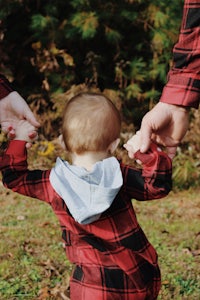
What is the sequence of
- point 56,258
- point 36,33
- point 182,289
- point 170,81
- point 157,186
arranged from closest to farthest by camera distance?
point 157,186, point 170,81, point 182,289, point 56,258, point 36,33

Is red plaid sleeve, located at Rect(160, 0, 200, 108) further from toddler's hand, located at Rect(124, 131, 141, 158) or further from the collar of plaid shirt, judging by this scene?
the collar of plaid shirt

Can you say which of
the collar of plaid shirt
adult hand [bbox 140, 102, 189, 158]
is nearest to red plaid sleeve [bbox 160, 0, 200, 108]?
adult hand [bbox 140, 102, 189, 158]

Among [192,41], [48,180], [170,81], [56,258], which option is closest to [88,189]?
[48,180]

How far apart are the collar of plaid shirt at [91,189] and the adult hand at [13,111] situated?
44 cm

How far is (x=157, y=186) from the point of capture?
2.18 m

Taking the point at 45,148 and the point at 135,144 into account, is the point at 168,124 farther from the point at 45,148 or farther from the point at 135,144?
the point at 45,148

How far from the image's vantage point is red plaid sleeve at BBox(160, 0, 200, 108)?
7.43 feet

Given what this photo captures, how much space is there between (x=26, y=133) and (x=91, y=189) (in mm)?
433

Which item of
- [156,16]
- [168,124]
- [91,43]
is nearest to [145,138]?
[168,124]

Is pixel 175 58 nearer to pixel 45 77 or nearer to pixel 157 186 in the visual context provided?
pixel 157 186

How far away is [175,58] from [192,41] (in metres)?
0.09

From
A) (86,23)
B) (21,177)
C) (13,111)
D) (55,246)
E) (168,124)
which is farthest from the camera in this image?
(86,23)

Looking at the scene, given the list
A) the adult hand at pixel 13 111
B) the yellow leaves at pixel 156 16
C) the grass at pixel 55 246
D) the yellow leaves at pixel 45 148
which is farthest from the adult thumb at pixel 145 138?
the yellow leaves at pixel 156 16

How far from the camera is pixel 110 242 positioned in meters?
2.28
